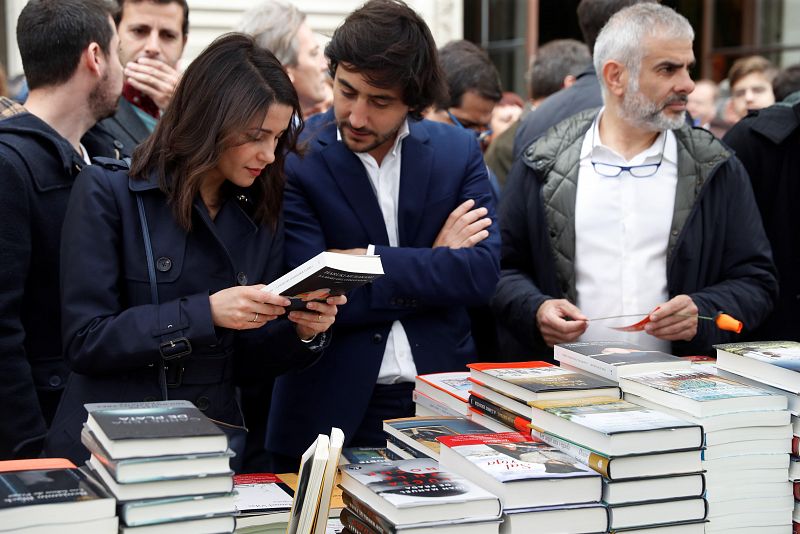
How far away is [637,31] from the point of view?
3.55 metres

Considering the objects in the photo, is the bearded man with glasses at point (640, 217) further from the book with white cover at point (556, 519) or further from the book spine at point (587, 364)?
the book with white cover at point (556, 519)

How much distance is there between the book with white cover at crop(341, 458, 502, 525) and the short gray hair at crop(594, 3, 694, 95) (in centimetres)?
204

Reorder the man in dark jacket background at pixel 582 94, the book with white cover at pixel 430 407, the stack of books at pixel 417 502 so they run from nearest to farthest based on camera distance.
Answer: the stack of books at pixel 417 502 → the book with white cover at pixel 430 407 → the man in dark jacket background at pixel 582 94

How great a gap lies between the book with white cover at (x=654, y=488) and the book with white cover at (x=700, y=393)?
0.49ft

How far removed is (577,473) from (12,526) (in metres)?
1.04

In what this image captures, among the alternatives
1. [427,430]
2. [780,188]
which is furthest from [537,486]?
[780,188]

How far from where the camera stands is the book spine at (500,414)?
7.55 ft

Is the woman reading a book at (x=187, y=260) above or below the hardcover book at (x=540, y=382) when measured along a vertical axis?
above

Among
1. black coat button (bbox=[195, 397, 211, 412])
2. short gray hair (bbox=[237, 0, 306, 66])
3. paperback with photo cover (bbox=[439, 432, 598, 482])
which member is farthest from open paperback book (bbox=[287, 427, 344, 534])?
short gray hair (bbox=[237, 0, 306, 66])

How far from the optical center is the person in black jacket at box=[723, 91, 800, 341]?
13.2ft

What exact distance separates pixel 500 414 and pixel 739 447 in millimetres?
547

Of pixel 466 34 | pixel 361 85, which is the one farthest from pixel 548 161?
pixel 466 34

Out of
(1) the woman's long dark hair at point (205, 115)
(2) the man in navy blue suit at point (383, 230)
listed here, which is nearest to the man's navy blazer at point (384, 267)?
(2) the man in navy blue suit at point (383, 230)

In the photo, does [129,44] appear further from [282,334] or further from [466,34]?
[466,34]
